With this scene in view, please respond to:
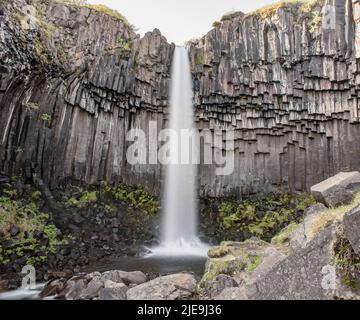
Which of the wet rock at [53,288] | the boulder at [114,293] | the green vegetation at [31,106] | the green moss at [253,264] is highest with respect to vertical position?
the green vegetation at [31,106]

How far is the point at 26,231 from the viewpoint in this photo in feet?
42.4

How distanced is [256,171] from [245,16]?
1136 cm

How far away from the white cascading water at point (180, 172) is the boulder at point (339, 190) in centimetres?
1336

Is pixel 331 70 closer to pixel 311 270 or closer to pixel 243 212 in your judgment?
pixel 243 212

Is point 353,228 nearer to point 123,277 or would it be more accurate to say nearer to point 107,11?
point 123,277

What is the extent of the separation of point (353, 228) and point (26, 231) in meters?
12.7

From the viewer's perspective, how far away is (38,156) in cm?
1712

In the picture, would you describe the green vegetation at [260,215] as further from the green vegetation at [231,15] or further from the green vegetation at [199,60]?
the green vegetation at [231,15]

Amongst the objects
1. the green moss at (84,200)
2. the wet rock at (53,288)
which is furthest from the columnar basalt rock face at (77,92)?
the wet rock at (53,288)

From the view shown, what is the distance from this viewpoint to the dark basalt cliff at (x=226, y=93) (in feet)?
61.4

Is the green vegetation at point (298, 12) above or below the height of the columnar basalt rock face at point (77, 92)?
above

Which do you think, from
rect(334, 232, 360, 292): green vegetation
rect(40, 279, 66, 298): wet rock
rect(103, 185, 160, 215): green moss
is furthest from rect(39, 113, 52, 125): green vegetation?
rect(334, 232, 360, 292): green vegetation

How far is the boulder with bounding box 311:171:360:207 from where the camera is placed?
6.86 meters
